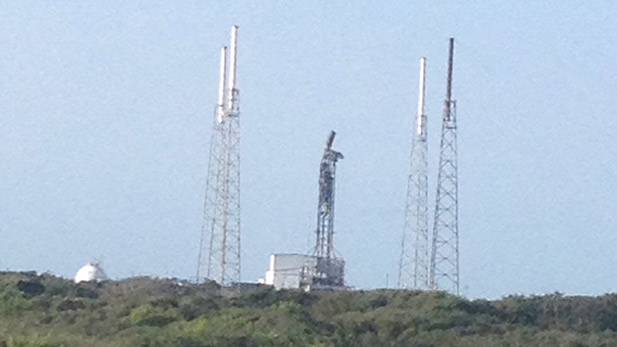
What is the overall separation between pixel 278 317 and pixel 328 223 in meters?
17.6

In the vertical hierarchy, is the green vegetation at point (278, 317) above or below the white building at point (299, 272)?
below

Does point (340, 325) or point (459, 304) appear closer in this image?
point (340, 325)

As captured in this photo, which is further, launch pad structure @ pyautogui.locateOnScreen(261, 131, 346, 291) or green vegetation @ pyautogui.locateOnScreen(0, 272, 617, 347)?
launch pad structure @ pyautogui.locateOnScreen(261, 131, 346, 291)

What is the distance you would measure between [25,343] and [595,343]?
1934cm

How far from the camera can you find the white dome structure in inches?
2244

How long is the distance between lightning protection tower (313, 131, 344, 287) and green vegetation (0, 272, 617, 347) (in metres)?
3.27

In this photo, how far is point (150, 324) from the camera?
3406 centimetres

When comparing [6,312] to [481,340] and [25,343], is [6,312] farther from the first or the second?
[25,343]

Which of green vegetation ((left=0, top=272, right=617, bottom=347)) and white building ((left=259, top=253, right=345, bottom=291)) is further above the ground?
white building ((left=259, top=253, right=345, bottom=291))

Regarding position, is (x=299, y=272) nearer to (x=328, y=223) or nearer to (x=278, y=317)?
(x=328, y=223)

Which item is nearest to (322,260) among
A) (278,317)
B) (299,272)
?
(299,272)

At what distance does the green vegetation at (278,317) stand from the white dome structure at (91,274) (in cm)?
147

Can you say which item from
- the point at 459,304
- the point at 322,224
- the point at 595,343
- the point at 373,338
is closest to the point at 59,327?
the point at 373,338

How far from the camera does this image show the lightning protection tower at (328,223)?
174 ft
